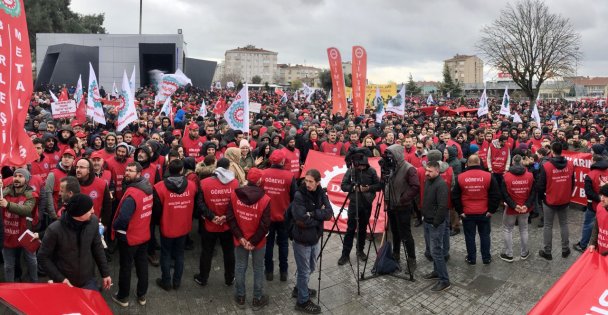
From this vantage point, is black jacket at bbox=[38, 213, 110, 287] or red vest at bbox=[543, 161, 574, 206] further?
red vest at bbox=[543, 161, 574, 206]

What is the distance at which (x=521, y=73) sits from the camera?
36.3 meters

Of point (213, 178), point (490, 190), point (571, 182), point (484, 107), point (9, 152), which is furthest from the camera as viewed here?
point (484, 107)

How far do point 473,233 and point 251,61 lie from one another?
157 m

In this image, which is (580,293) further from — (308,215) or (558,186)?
(558,186)

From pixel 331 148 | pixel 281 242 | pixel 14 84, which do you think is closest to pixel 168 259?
pixel 281 242

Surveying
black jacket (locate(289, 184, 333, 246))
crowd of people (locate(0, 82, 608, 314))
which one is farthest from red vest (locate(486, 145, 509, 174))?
black jacket (locate(289, 184, 333, 246))

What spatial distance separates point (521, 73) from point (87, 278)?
131 feet

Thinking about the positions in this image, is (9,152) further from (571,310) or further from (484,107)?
(484,107)

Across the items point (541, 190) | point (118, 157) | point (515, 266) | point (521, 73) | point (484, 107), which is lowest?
point (515, 266)

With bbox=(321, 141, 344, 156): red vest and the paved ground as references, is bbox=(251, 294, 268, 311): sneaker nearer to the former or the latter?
the paved ground

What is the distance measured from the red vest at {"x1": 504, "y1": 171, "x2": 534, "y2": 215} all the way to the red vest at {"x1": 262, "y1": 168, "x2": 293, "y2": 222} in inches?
142

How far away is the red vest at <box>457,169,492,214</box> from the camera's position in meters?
6.14

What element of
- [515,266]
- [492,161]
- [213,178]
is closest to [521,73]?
[492,161]

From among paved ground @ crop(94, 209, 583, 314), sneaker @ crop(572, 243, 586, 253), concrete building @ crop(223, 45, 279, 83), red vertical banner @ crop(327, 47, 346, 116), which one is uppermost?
concrete building @ crop(223, 45, 279, 83)
